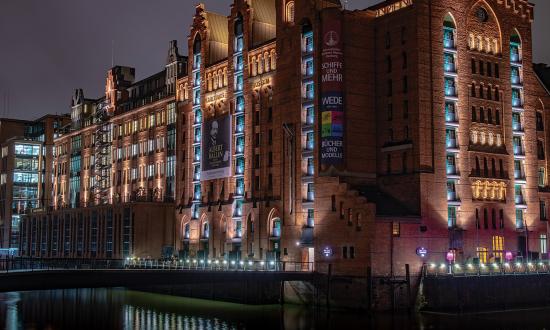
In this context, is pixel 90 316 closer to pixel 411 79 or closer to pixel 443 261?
pixel 443 261

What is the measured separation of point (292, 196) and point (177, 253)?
3215 centimetres

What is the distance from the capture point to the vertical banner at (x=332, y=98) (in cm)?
8881

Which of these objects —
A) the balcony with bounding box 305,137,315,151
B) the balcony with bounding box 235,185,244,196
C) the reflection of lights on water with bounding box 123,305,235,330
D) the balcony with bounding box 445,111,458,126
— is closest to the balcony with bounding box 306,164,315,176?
the balcony with bounding box 305,137,315,151

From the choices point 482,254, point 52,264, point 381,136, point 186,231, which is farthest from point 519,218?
point 52,264

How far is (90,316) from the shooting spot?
265 feet

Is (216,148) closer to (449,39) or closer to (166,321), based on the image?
(449,39)

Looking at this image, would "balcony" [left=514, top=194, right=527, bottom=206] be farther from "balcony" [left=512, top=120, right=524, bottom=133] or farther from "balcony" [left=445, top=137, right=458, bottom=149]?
"balcony" [left=445, top=137, right=458, bottom=149]

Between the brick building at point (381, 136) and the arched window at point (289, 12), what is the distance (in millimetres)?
242

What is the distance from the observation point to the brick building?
86.1m

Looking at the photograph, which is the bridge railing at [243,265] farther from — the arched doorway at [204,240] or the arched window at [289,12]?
the arched window at [289,12]

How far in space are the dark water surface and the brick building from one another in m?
8.39

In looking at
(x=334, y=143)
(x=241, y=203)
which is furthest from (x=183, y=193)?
(x=334, y=143)

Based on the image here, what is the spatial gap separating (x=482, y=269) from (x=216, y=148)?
46249 mm

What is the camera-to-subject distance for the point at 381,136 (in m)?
92.2
